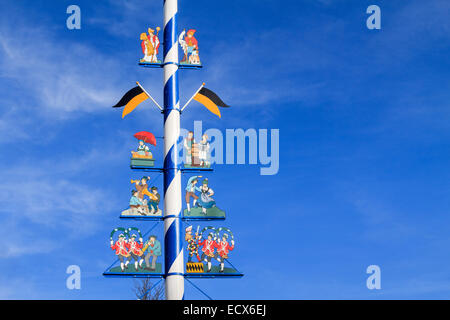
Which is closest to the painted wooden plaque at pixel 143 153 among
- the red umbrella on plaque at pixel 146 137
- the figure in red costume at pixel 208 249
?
the red umbrella on plaque at pixel 146 137

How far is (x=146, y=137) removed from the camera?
22.5 metres

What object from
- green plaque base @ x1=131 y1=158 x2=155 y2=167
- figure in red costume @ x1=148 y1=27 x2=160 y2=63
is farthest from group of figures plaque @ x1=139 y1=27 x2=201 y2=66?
green plaque base @ x1=131 y1=158 x2=155 y2=167

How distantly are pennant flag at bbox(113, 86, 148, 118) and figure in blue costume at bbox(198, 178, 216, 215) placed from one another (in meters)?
3.74

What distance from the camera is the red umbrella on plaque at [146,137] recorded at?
22.5 m

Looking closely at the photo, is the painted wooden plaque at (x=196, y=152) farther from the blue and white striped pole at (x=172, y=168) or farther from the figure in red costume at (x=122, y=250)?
the figure in red costume at (x=122, y=250)

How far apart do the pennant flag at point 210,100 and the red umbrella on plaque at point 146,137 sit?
2198 millimetres

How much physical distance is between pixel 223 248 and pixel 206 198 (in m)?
1.74

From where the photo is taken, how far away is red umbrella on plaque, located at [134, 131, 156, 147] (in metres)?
22.5

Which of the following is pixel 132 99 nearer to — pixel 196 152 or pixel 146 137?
pixel 146 137

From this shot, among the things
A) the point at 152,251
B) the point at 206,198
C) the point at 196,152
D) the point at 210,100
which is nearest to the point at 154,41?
the point at 210,100

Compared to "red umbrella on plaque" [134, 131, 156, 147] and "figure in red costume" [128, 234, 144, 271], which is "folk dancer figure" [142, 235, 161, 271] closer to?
"figure in red costume" [128, 234, 144, 271]

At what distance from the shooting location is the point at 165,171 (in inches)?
878
